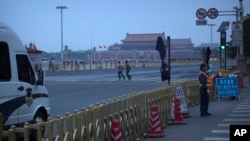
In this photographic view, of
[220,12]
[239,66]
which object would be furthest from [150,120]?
[239,66]

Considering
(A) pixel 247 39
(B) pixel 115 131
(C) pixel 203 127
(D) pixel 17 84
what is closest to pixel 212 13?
(A) pixel 247 39

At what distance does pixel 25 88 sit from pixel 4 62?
0.88 metres

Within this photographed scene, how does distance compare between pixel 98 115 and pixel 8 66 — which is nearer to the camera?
pixel 98 115

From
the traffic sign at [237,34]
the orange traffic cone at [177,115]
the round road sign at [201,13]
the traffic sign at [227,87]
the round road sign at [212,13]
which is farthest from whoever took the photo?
the round road sign at [201,13]

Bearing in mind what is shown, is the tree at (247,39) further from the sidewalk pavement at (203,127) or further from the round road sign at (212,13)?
the sidewalk pavement at (203,127)

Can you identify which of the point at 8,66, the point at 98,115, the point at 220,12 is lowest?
the point at 98,115

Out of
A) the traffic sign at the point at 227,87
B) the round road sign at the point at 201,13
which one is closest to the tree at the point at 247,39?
the round road sign at the point at 201,13

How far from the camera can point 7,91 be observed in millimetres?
9945

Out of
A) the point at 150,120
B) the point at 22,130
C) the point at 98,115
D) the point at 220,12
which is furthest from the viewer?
the point at 220,12

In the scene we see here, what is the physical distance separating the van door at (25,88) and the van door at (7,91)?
23 cm

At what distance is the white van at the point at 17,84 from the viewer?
9961mm

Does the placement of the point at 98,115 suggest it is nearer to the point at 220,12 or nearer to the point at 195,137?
the point at 195,137

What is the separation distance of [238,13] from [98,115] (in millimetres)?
27037

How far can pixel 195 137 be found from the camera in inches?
452
